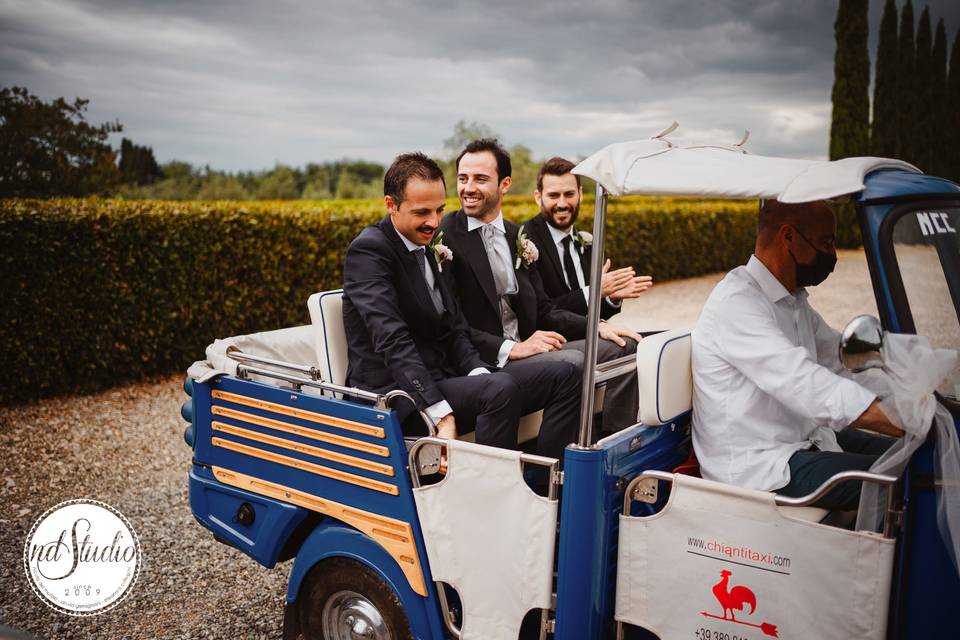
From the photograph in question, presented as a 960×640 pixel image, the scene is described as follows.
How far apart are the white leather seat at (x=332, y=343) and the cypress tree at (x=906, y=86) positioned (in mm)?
21389

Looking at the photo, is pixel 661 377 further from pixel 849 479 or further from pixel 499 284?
pixel 499 284

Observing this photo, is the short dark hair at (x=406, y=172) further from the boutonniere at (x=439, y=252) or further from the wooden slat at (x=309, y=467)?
the wooden slat at (x=309, y=467)

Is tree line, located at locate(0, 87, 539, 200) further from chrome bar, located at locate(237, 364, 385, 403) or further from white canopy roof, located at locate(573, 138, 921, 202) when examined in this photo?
white canopy roof, located at locate(573, 138, 921, 202)

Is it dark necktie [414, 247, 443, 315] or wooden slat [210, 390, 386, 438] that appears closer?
wooden slat [210, 390, 386, 438]

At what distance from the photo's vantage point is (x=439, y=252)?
142 inches

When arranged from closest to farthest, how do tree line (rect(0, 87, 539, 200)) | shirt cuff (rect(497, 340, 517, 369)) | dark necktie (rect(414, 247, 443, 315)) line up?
dark necktie (rect(414, 247, 443, 315)), shirt cuff (rect(497, 340, 517, 369)), tree line (rect(0, 87, 539, 200))

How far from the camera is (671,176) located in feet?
7.45

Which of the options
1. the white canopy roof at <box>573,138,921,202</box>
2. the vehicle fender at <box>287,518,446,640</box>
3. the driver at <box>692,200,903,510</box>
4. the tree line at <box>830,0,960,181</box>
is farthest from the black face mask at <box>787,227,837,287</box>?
the tree line at <box>830,0,960,181</box>

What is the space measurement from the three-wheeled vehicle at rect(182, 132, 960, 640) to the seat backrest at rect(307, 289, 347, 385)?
0.41 m

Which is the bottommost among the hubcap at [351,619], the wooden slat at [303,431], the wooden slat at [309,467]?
the hubcap at [351,619]

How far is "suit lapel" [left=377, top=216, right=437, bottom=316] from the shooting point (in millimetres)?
3303

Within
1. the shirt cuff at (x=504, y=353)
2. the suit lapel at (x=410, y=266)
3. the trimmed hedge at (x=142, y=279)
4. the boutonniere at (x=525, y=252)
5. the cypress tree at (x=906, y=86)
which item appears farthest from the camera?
the cypress tree at (x=906, y=86)

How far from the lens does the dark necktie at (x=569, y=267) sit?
4551mm

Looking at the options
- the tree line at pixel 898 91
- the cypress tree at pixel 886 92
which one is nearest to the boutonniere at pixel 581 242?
the tree line at pixel 898 91
